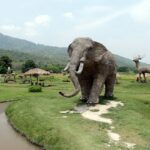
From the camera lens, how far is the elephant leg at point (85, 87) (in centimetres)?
2109

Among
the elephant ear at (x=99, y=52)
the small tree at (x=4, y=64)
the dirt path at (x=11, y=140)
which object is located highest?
the elephant ear at (x=99, y=52)

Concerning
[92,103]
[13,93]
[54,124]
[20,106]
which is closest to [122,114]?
[92,103]

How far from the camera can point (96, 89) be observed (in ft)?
66.6

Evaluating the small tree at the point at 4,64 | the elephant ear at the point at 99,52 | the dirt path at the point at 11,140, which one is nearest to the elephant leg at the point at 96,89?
the elephant ear at the point at 99,52

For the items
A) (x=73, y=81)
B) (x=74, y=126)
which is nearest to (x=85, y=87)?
(x=73, y=81)

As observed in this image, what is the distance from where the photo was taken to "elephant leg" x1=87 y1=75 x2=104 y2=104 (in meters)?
20.0

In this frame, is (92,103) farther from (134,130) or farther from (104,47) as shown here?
(134,130)

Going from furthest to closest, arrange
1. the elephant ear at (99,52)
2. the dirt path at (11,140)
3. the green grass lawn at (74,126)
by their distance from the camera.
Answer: the elephant ear at (99,52)
the dirt path at (11,140)
the green grass lawn at (74,126)

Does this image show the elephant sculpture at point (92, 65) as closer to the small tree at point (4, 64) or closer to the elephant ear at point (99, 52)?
the elephant ear at point (99, 52)

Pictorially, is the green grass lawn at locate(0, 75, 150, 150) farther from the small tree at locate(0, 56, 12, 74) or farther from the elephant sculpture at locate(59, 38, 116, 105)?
the small tree at locate(0, 56, 12, 74)

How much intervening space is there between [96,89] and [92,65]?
1.42 m

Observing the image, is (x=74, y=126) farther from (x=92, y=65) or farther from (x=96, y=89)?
(x=92, y=65)

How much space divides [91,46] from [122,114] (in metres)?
4.34

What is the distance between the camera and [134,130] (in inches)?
586
